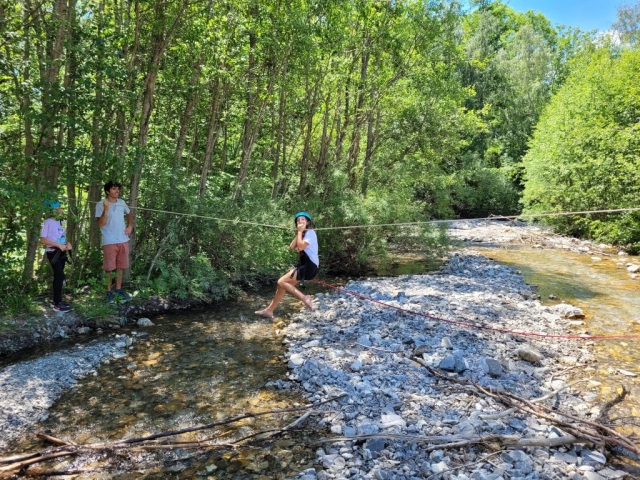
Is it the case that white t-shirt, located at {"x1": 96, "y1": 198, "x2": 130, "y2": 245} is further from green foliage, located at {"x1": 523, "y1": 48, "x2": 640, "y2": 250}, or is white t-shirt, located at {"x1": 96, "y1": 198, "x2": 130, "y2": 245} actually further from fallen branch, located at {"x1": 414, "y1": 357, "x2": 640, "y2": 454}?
green foliage, located at {"x1": 523, "y1": 48, "x2": 640, "y2": 250}

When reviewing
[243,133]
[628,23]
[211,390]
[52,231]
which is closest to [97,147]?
[52,231]

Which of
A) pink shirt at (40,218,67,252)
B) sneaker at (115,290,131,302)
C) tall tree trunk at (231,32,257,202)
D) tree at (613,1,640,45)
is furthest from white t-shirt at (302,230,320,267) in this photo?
tree at (613,1,640,45)

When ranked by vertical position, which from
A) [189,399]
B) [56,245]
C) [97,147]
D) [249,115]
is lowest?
[189,399]

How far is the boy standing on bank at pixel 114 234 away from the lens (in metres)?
7.32

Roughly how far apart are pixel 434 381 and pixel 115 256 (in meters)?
5.48

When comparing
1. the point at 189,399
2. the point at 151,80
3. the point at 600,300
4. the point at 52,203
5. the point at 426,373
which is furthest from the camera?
the point at 600,300

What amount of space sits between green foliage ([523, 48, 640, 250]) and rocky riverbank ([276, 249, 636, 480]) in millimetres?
11302

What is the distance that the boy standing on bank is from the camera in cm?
732

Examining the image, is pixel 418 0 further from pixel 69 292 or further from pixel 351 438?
pixel 351 438

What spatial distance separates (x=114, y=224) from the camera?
747cm

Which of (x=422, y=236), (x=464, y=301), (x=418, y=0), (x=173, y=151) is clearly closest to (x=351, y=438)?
(x=464, y=301)

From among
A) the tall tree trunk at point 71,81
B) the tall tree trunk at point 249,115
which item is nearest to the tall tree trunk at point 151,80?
the tall tree trunk at point 71,81

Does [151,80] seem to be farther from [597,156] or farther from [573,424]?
[597,156]

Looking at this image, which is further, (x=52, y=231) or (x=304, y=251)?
(x=304, y=251)
